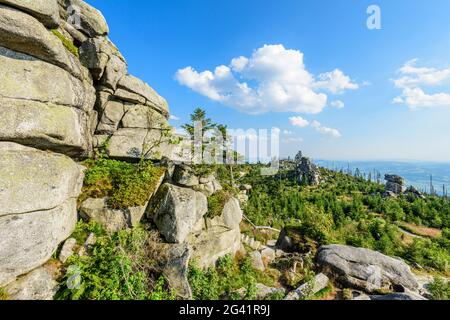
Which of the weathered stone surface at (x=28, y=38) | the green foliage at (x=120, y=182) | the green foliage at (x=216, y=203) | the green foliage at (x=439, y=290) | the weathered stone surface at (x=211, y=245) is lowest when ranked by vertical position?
the green foliage at (x=439, y=290)

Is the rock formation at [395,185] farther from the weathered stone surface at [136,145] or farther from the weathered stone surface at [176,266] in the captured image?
the weathered stone surface at [176,266]

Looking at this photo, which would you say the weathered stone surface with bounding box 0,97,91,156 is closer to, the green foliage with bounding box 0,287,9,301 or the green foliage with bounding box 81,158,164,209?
the green foliage with bounding box 81,158,164,209

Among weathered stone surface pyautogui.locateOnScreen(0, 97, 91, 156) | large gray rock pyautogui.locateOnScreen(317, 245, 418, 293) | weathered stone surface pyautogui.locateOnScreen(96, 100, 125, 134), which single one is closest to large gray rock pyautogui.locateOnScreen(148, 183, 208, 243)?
weathered stone surface pyautogui.locateOnScreen(0, 97, 91, 156)

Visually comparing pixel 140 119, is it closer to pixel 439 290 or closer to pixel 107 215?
pixel 107 215

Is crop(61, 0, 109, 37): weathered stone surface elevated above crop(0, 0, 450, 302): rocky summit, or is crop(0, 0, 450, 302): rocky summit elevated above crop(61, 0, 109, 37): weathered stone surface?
A: crop(61, 0, 109, 37): weathered stone surface

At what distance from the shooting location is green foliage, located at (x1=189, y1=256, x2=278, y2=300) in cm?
940

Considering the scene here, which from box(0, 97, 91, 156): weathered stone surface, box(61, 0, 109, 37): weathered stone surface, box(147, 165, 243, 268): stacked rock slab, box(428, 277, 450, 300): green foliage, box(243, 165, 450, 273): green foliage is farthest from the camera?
box(243, 165, 450, 273): green foliage

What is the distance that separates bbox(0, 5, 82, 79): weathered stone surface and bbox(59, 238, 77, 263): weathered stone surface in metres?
8.09

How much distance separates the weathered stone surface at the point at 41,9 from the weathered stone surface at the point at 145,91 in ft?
16.6

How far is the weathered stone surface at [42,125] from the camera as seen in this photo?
25.0 feet

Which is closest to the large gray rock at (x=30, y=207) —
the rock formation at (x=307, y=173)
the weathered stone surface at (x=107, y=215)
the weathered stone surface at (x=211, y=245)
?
the weathered stone surface at (x=107, y=215)

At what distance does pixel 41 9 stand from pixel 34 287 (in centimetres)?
1118

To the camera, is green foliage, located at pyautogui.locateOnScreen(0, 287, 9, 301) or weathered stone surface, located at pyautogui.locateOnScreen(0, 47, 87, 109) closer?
green foliage, located at pyautogui.locateOnScreen(0, 287, 9, 301)

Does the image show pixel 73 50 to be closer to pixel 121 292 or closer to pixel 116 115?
pixel 116 115
